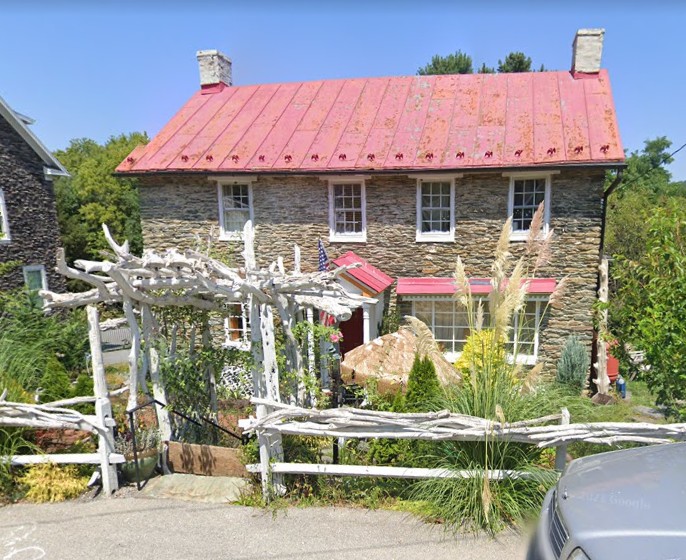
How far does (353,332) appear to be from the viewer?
36.2ft

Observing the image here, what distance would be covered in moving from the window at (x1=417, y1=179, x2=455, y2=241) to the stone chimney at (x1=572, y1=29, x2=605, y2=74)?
4964 millimetres

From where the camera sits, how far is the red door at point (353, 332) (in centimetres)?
1094

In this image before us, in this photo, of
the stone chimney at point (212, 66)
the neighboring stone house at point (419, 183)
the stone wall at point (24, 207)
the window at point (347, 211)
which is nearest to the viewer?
the neighboring stone house at point (419, 183)

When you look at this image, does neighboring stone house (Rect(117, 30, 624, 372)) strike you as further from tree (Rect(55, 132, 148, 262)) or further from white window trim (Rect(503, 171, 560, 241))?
tree (Rect(55, 132, 148, 262))

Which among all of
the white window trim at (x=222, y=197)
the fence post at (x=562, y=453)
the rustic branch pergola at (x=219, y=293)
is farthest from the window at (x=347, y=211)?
the fence post at (x=562, y=453)

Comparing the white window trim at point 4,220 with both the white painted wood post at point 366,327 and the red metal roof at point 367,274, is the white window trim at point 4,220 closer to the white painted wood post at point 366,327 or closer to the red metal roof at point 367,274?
the red metal roof at point 367,274

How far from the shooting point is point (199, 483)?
5.10m

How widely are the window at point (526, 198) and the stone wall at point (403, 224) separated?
6.1 inches

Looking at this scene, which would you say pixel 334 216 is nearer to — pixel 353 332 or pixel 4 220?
pixel 353 332

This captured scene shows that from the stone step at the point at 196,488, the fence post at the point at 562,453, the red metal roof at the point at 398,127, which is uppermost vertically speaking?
the red metal roof at the point at 398,127

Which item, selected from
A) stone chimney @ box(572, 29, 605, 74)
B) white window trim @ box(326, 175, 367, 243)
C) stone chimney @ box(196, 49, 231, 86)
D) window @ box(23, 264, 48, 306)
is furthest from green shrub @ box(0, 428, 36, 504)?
stone chimney @ box(572, 29, 605, 74)

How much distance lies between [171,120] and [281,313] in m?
9.89

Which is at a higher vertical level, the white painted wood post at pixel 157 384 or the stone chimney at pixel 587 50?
the stone chimney at pixel 587 50

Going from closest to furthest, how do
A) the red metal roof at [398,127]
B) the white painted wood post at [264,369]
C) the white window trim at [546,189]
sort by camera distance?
the white painted wood post at [264,369] → the white window trim at [546,189] → the red metal roof at [398,127]
